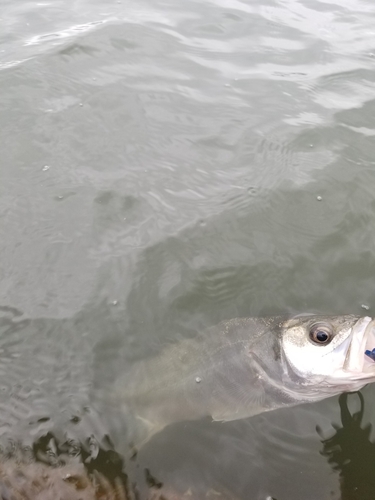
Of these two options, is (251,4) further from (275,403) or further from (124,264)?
(275,403)

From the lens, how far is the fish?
3590mm

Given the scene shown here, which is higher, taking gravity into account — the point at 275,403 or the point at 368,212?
the point at 368,212

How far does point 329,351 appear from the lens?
3416 millimetres

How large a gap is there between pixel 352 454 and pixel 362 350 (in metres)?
0.93

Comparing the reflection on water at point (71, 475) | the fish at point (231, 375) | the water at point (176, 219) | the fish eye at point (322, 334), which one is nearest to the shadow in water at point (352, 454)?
the water at point (176, 219)

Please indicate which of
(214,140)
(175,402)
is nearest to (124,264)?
(175,402)

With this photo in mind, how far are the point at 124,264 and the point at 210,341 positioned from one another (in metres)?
1.26

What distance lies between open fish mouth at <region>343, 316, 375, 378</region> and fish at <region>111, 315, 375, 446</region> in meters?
0.22

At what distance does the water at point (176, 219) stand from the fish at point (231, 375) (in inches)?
5.1

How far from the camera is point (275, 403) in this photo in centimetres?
376

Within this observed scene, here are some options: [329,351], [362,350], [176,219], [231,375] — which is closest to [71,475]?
[231,375]

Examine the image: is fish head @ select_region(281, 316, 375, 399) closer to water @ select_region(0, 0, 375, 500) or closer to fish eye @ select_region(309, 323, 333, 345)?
fish eye @ select_region(309, 323, 333, 345)

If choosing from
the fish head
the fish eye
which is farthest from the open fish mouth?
the fish eye

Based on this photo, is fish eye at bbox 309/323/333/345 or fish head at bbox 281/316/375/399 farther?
fish eye at bbox 309/323/333/345
